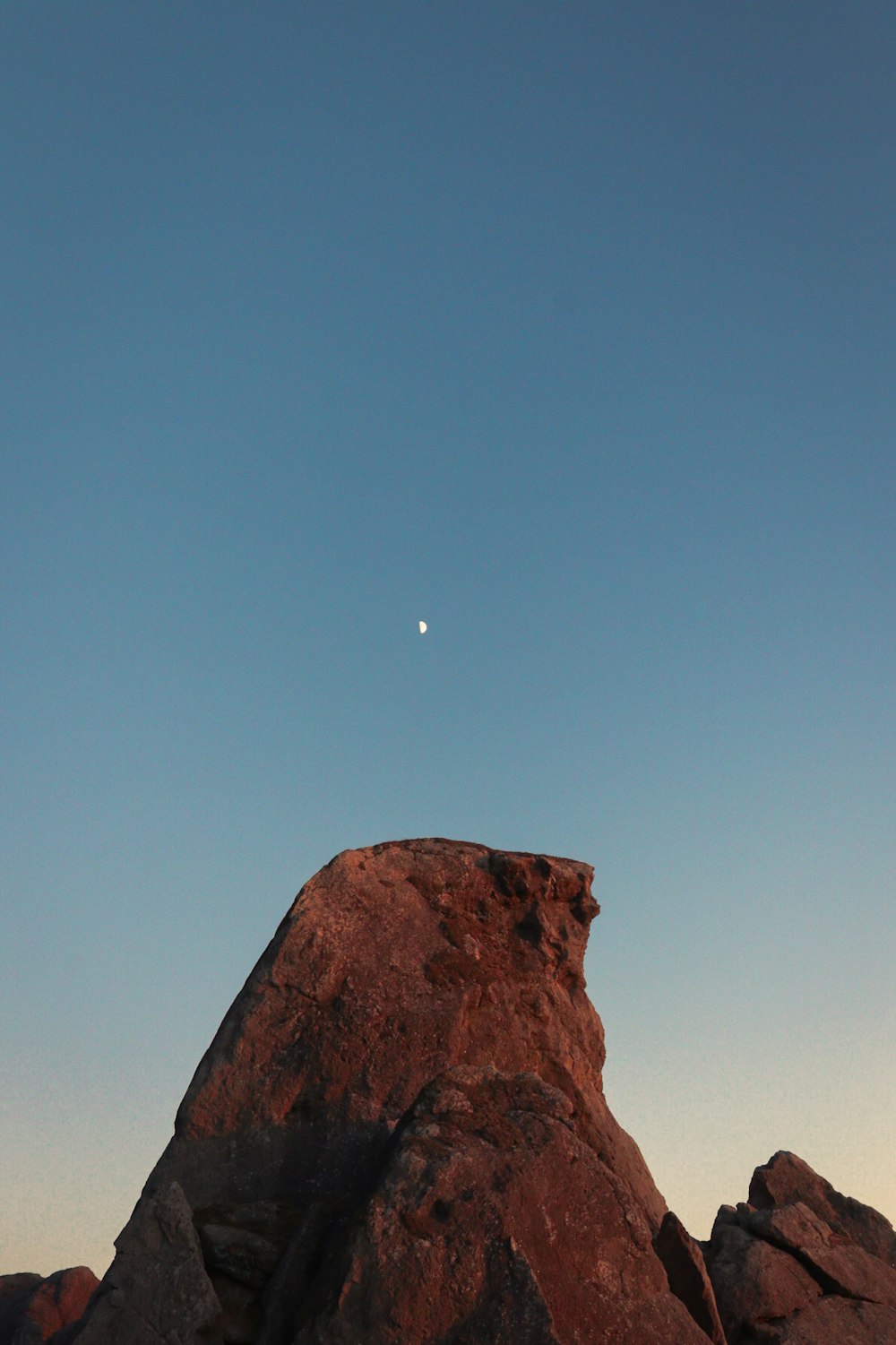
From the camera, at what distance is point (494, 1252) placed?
1145cm

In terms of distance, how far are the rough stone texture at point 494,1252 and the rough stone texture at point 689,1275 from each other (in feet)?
5.23

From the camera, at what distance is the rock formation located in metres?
11.5

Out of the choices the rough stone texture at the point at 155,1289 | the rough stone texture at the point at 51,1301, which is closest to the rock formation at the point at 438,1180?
the rough stone texture at the point at 155,1289

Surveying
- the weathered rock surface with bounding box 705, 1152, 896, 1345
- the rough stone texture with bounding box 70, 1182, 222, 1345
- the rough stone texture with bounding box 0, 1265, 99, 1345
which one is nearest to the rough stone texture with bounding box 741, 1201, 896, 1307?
the weathered rock surface with bounding box 705, 1152, 896, 1345

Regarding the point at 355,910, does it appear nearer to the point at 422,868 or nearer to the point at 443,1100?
the point at 422,868

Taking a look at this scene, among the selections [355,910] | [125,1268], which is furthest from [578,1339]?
[355,910]

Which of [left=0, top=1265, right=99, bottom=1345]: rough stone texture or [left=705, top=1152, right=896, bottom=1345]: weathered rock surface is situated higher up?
[left=705, top=1152, right=896, bottom=1345]: weathered rock surface

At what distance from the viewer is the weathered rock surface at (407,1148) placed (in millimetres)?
11438

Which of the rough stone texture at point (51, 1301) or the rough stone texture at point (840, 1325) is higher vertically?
the rough stone texture at point (840, 1325)

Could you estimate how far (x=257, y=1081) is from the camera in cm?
1523

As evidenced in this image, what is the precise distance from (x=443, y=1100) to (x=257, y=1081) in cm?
310

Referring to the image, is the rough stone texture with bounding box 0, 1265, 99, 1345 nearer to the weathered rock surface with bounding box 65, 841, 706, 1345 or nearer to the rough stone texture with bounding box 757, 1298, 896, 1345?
the weathered rock surface with bounding box 65, 841, 706, 1345

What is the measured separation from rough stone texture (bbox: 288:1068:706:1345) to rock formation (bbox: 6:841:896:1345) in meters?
0.02

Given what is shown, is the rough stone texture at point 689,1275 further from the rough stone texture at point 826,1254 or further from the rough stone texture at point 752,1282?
the rough stone texture at point 826,1254
